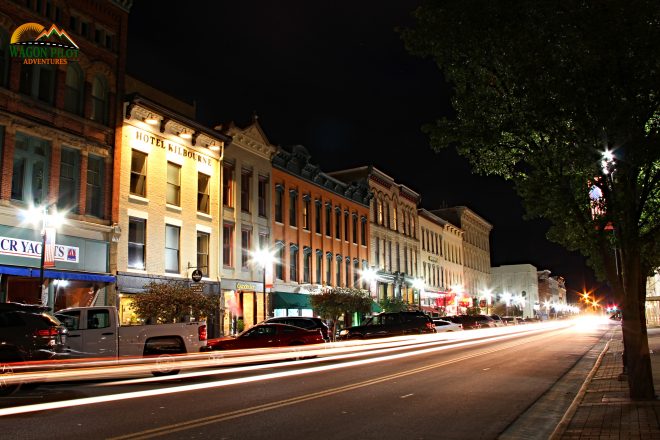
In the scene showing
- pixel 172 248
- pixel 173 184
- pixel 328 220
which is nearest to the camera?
pixel 172 248

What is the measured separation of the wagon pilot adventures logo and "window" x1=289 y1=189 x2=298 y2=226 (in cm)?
1798

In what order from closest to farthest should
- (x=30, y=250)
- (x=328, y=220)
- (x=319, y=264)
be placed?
(x=30, y=250) < (x=319, y=264) < (x=328, y=220)

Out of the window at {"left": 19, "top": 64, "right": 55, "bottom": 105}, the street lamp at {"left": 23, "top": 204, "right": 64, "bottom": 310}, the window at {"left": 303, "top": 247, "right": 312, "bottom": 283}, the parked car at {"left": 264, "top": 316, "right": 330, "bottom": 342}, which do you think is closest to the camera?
the street lamp at {"left": 23, "top": 204, "right": 64, "bottom": 310}

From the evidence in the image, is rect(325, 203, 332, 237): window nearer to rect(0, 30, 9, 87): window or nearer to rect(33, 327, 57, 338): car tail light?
rect(0, 30, 9, 87): window

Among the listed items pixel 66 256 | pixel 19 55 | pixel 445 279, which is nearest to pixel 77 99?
pixel 19 55

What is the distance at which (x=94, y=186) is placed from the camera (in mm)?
26609

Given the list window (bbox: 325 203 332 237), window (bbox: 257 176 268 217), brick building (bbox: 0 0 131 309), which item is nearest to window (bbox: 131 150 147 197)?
brick building (bbox: 0 0 131 309)

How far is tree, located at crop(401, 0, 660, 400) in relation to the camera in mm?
10492

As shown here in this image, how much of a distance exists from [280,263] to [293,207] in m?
4.27

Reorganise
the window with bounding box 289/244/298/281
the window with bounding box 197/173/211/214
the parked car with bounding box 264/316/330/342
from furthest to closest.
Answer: the window with bounding box 289/244/298/281
the window with bounding box 197/173/211/214
the parked car with bounding box 264/316/330/342

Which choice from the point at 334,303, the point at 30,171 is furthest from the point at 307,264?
the point at 30,171

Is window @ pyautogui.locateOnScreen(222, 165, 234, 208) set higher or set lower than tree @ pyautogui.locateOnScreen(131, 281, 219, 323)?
higher

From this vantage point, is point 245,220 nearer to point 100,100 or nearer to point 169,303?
point 169,303

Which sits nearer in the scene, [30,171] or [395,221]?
[30,171]
